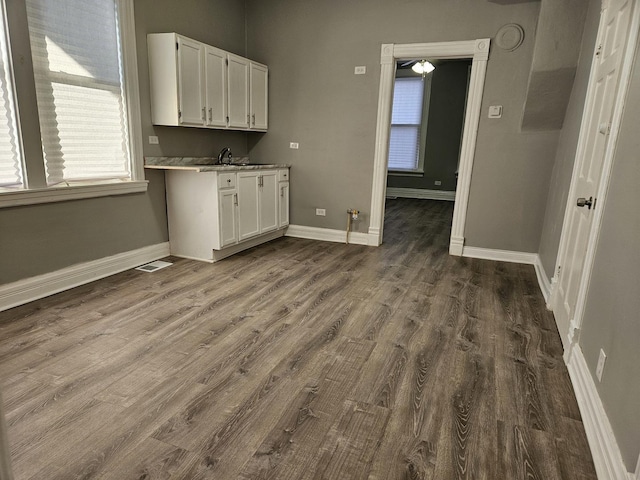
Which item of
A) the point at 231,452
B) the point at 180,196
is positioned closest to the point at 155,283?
the point at 180,196

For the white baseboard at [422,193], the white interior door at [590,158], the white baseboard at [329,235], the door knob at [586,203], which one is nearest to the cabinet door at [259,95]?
the white baseboard at [329,235]

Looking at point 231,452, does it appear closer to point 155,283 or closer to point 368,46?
point 155,283

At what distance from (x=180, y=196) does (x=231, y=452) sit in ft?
9.62

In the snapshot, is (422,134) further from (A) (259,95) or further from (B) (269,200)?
(B) (269,200)

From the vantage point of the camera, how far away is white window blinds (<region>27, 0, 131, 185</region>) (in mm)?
2906

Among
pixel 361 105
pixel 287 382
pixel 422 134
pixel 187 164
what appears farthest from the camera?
pixel 422 134

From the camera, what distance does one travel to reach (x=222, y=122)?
430cm

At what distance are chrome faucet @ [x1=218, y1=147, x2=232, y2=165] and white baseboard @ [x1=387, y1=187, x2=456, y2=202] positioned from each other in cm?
508

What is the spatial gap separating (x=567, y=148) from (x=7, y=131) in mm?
4198

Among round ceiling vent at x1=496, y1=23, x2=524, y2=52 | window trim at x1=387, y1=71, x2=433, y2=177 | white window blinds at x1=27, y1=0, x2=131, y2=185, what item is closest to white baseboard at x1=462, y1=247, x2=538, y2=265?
round ceiling vent at x1=496, y1=23, x2=524, y2=52

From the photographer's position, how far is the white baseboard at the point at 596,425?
1.43 metres

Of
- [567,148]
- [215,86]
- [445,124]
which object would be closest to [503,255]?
[567,148]

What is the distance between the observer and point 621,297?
1604 mm

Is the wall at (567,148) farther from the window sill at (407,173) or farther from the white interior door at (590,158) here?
the window sill at (407,173)
